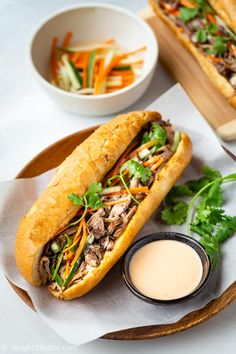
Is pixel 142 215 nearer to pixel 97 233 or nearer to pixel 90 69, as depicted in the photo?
pixel 97 233

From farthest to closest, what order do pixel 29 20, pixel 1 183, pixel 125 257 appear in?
pixel 29 20, pixel 1 183, pixel 125 257

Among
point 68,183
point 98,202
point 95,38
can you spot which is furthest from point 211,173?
point 95,38

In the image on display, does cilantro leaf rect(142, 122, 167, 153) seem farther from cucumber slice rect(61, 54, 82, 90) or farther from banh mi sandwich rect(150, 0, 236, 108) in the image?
cucumber slice rect(61, 54, 82, 90)

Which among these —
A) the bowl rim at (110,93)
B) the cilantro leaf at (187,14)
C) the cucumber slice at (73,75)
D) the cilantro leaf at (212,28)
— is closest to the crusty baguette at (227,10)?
the cilantro leaf at (212,28)

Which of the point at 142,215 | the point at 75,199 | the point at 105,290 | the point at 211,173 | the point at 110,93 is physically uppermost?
the point at 75,199

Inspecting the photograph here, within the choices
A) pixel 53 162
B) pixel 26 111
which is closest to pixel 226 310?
pixel 53 162

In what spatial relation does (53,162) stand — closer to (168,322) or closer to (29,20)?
(168,322)

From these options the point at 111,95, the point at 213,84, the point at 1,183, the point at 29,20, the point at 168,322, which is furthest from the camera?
the point at 29,20

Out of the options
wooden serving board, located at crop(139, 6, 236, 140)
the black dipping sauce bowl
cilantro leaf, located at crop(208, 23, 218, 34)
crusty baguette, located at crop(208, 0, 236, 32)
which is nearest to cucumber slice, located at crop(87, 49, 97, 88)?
wooden serving board, located at crop(139, 6, 236, 140)
